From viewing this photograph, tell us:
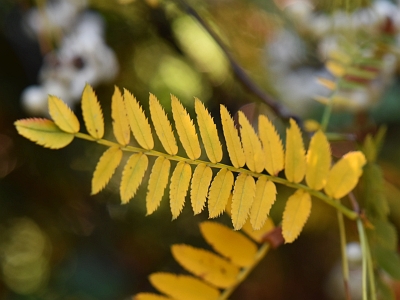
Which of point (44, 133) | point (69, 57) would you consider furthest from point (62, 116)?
point (69, 57)

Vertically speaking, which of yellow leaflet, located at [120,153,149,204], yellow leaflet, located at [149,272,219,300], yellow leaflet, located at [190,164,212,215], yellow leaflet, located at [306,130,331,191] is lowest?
yellow leaflet, located at [149,272,219,300]

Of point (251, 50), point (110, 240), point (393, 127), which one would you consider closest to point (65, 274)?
point (110, 240)

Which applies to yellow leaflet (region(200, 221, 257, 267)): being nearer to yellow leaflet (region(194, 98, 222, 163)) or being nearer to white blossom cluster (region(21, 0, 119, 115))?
yellow leaflet (region(194, 98, 222, 163))

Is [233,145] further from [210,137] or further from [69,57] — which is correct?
[69,57]

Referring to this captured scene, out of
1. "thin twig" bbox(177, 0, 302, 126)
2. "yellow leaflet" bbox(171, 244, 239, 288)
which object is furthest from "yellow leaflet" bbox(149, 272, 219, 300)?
"thin twig" bbox(177, 0, 302, 126)

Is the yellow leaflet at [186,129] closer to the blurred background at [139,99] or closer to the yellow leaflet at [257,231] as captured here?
the yellow leaflet at [257,231]

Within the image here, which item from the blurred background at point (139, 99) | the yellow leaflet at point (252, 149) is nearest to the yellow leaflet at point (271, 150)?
the yellow leaflet at point (252, 149)

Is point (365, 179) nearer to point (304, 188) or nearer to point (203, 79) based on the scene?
point (304, 188)
